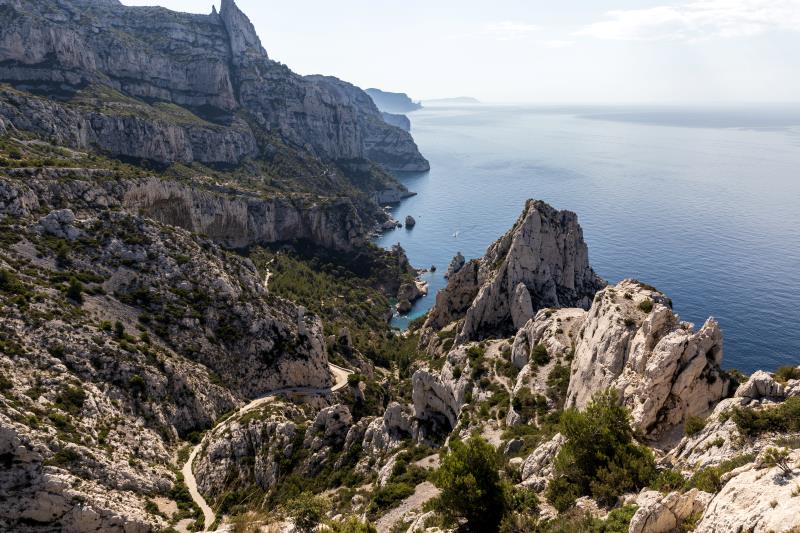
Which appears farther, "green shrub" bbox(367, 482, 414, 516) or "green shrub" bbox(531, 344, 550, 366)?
"green shrub" bbox(531, 344, 550, 366)

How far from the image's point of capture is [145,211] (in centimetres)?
9981

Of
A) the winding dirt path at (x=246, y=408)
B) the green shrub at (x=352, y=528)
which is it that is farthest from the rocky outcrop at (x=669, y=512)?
the winding dirt path at (x=246, y=408)

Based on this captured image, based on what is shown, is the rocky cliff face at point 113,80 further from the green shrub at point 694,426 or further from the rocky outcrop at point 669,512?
the rocky outcrop at point 669,512

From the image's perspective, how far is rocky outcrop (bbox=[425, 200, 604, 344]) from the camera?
261ft

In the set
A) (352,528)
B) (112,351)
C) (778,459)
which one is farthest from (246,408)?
(778,459)

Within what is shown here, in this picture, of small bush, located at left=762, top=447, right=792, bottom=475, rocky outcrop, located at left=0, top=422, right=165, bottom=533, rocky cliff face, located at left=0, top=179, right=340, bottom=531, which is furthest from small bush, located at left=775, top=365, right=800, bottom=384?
rocky outcrop, located at left=0, top=422, right=165, bottom=533

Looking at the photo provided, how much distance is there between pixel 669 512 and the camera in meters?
21.2

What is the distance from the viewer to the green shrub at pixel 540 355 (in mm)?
53938

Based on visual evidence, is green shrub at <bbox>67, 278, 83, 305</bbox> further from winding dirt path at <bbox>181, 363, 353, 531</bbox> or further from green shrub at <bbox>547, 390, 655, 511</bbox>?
green shrub at <bbox>547, 390, 655, 511</bbox>

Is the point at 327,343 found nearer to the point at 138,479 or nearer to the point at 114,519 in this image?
the point at 138,479

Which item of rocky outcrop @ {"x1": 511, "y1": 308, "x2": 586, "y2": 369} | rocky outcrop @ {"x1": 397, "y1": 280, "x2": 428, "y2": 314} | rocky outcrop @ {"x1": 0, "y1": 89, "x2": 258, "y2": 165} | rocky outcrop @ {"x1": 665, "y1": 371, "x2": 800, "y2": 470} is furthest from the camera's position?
rocky outcrop @ {"x1": 397, "y1": 280, "x2": 428, "y2": 314}

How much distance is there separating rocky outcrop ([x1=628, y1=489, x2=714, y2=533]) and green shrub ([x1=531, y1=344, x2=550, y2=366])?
32050 mm

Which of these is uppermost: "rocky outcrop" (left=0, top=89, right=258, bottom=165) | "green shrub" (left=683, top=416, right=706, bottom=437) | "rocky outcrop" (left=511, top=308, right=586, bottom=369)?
"rocky outcrop" (left=0, top=89, right=258, bottom=165)

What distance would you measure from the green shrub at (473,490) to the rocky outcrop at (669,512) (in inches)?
399
